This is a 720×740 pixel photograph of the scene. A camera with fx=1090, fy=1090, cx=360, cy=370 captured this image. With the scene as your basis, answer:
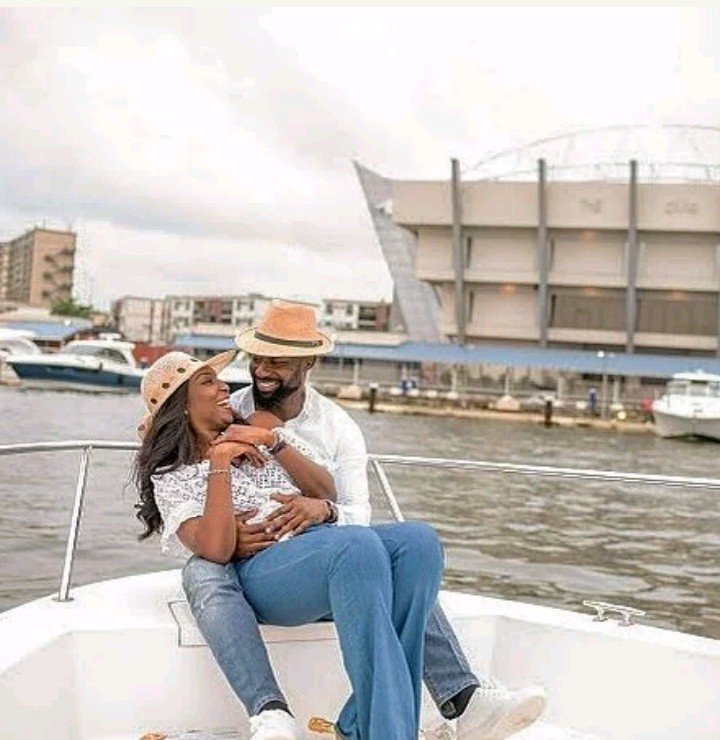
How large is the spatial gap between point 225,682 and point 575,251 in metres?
44.2

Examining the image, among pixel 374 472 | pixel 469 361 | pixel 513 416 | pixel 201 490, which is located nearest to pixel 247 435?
pixel 201 490

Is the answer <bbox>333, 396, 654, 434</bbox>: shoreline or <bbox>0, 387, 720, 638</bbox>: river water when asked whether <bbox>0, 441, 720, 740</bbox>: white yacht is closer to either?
<bbox>0, 387, 720, 638</bbox>: river water

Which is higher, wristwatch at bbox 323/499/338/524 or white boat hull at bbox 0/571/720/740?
wristwatch at bbox 323/499/338/524

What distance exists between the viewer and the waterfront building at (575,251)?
142ft

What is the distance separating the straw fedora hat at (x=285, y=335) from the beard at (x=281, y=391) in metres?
0.06

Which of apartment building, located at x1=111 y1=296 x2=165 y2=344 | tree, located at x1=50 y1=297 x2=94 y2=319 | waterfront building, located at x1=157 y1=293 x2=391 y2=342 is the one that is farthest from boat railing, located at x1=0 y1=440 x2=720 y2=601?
apartment building, located at x1=111 y1=296 x2=165 y2=344

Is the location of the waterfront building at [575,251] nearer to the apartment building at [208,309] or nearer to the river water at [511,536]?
the river water at [511,536]

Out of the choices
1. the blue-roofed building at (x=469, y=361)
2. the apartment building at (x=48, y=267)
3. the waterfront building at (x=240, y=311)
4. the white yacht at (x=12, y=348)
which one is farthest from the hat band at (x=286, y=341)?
the apartment building at (x=48, y=267)

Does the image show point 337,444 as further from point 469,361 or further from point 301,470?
point 469,361

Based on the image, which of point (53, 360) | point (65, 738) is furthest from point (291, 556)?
point (53, 360)

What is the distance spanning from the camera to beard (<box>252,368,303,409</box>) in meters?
2.20

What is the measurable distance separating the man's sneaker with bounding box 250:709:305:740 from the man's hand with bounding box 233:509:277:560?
30 centimetres

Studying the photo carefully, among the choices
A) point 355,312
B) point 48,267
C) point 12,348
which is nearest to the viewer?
point 12,348

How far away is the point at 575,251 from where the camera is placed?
4500cm
